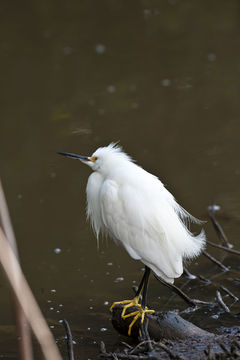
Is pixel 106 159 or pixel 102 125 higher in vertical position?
pixel 102 125

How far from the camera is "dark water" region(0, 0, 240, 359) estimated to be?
4195mm

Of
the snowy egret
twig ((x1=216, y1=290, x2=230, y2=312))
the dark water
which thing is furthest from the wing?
the dark water

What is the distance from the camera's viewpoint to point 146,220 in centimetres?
330

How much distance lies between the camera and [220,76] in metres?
8.06

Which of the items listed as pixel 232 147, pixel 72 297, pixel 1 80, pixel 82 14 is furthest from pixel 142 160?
pixel 82 14

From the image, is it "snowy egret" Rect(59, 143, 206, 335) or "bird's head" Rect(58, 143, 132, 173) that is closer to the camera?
"snowy egret" Rect(59, 143, 206, 335)

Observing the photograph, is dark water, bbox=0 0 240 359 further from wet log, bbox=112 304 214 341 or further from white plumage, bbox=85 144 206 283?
white plumage, bbox=85 144 206 283

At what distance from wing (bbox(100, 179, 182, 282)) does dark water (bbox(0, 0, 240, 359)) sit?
58 centimetres

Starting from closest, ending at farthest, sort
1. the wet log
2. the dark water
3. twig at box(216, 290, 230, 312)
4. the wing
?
1. the wet log
2. the wing
3. twig at box(216, 290, 230, 312)
4. the dark water

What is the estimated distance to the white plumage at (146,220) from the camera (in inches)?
129

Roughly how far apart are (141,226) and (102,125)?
3.86 meters

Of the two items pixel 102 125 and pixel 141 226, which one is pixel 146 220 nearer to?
pixel 141 226

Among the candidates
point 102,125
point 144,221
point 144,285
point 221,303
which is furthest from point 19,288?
point 102,125

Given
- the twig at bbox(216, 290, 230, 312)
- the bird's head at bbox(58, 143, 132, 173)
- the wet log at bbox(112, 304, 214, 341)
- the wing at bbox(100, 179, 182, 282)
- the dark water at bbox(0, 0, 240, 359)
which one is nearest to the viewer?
the wet log at bbox(112, 304, 214, 341)
